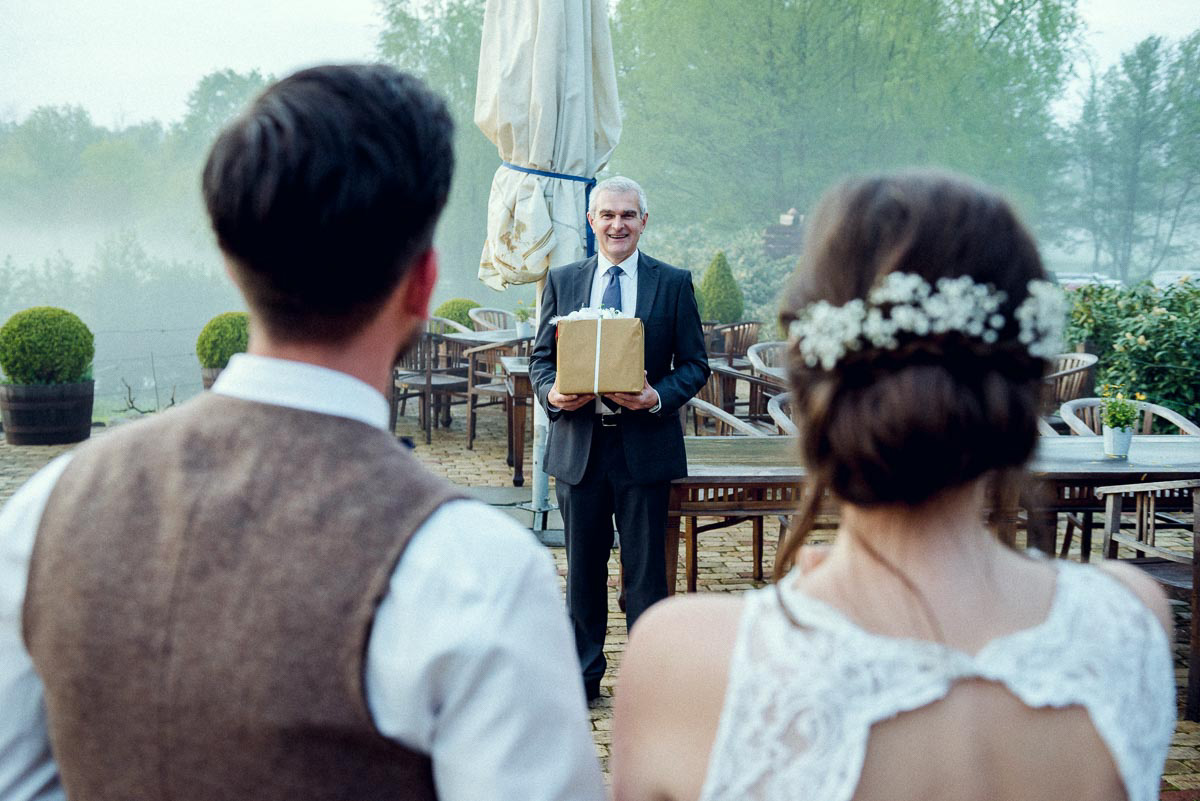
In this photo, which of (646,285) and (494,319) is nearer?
(646,285)

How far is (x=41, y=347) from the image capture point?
31.6 feet

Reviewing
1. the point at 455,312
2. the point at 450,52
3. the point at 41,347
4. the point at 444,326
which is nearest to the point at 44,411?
the point at 41,347

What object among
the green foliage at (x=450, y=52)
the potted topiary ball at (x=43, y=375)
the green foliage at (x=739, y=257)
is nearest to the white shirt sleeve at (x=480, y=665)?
the potted topiary ball at (x=43, y=375)

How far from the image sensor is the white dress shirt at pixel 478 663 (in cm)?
91

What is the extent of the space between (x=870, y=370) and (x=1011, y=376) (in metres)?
0.15

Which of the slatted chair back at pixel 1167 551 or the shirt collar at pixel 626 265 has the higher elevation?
the shirt collar at pixel 626 265

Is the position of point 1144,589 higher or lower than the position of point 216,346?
higher

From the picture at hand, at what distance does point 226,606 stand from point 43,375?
397 inches

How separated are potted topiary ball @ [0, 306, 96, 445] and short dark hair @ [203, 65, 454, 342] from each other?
9879 millimetres

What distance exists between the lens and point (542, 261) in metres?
5.15

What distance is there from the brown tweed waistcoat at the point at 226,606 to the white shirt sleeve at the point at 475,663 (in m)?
0.02

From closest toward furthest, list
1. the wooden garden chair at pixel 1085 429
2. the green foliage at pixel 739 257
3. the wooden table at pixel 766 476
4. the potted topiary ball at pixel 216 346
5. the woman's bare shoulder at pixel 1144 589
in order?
the woman's bare shoulder at pixel 1144 589, the wooden table at pixel 766 476, the wooden garden chair at pixel 1085 429, the potted topiary ball at pixel 216 346, the green foliage at pixel 739 257

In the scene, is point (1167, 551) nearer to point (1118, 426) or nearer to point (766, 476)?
point (1118, 426)

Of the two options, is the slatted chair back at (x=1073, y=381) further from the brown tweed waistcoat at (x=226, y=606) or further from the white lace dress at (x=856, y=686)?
the brown tweed waistcoat at (x=226, y=606)
